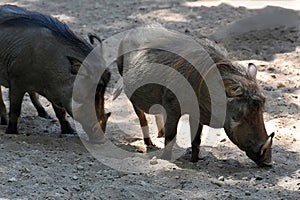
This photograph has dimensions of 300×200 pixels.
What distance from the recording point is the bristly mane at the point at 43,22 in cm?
558

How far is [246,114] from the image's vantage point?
15.3ft

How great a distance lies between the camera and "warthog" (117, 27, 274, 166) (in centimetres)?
470

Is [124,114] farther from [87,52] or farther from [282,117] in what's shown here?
[282,117]

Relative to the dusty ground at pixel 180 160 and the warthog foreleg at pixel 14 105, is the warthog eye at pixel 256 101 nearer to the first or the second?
the dusty ground at pixel 180 160

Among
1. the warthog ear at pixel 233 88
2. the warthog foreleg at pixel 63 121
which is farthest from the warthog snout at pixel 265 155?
the warthog foreleg at pixel 63 121

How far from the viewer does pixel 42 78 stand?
550 centimetres

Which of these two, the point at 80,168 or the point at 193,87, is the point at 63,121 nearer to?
the point at 80,168

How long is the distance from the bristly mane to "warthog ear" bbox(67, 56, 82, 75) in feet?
0.47

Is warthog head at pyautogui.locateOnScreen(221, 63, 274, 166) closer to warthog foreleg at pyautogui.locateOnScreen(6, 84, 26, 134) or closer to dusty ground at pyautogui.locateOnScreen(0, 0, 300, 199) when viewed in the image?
dusty ground at pyautogui.locateOnScreen(0, 0, 300, 199)

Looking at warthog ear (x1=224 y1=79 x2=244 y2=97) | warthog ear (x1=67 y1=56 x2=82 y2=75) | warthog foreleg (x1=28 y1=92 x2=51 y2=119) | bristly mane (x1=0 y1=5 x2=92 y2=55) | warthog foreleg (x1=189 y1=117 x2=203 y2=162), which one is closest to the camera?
warthog ear (x1=224 y1=79 x2=244 y2=97)

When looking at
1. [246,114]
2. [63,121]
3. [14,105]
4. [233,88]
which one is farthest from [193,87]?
[14,105]

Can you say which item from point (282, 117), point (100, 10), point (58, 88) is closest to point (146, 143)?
point (58, 88)

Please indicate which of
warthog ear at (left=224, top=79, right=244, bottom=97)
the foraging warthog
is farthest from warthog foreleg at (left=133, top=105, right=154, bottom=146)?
warthog ear at (left=224, top=79, right=244, bottom=97)

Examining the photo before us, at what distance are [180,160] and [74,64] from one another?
46.6 inches
